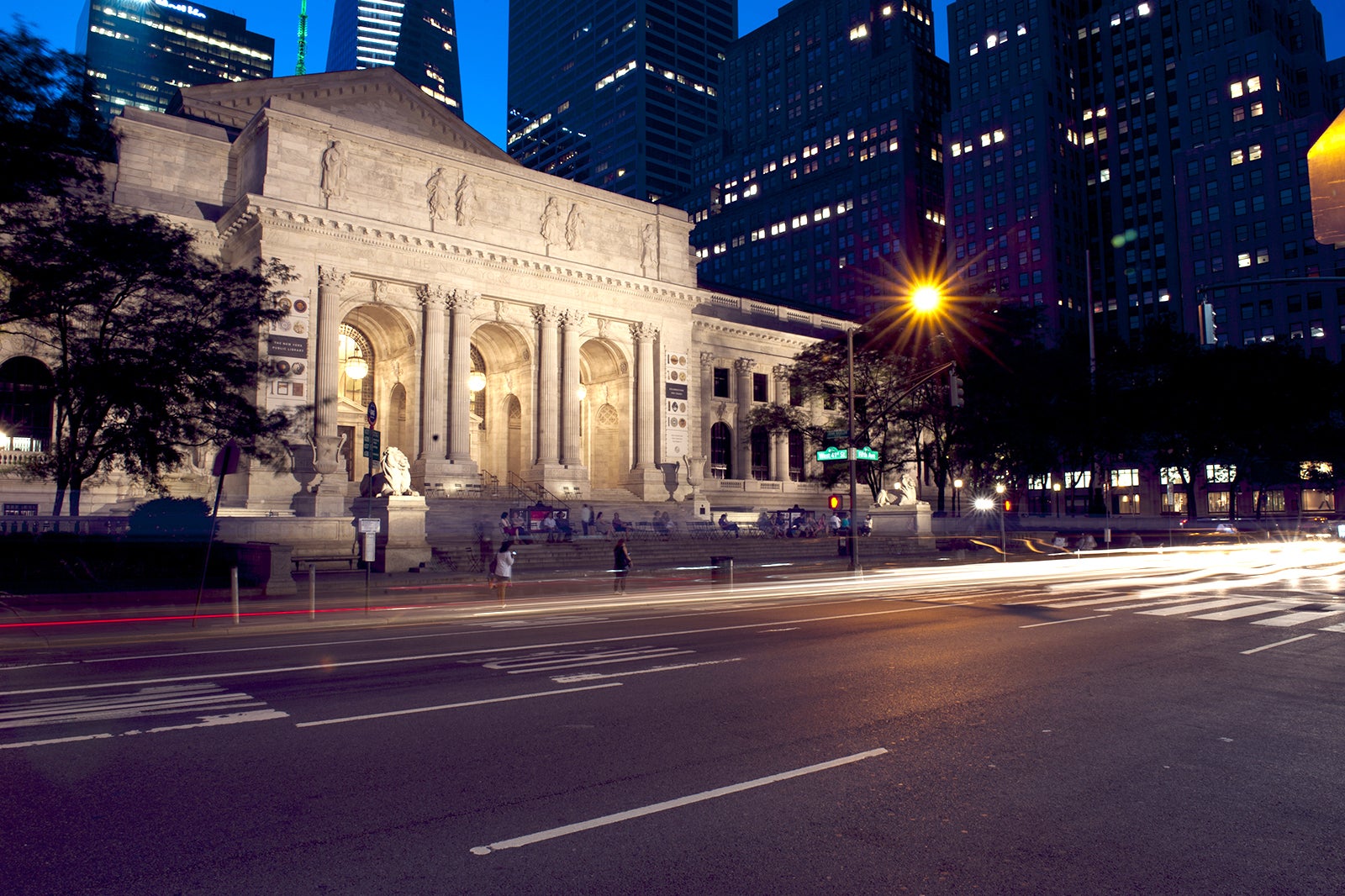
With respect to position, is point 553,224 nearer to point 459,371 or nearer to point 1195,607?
point 459,371

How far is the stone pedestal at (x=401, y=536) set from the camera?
26812 mm

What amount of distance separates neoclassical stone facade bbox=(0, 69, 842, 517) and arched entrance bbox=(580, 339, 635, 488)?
117 millimetres

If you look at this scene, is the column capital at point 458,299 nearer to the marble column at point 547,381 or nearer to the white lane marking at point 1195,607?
the marble column at point 547,381

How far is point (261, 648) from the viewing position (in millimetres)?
12562

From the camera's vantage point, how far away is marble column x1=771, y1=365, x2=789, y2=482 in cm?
6256

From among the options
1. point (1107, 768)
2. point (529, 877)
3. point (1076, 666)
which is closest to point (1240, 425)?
point (1076, 666)

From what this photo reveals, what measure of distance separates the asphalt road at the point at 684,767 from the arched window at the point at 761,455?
167ft

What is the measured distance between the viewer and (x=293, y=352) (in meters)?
38.1

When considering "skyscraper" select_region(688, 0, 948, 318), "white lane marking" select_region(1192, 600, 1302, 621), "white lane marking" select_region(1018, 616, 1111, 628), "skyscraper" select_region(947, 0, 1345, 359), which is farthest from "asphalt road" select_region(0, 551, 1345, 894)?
"skyscraper" select_region(688, 0, 948, 318)

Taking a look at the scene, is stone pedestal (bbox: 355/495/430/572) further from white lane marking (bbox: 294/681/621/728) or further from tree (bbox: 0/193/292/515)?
white lane marking (bbox: 294/681/621/728)

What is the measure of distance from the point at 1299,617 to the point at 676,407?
38919 mm

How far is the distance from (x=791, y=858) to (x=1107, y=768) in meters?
2.97

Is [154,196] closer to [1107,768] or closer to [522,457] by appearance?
[522,457]

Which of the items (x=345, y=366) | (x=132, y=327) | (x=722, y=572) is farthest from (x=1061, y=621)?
(x=345, y=366)
